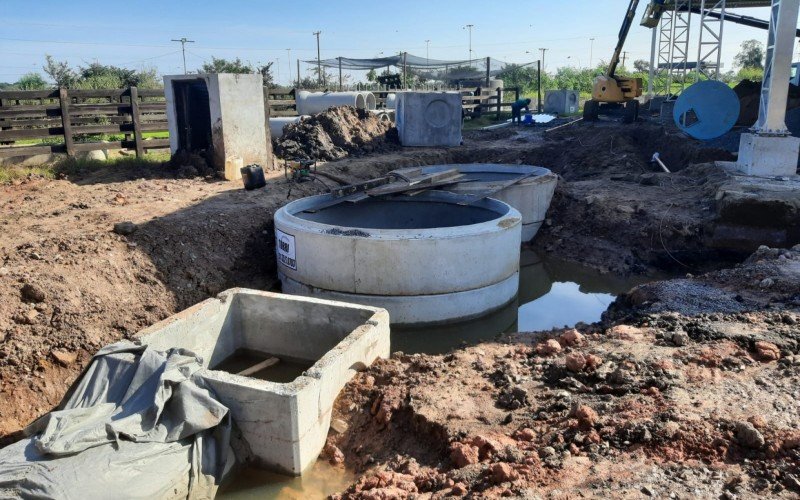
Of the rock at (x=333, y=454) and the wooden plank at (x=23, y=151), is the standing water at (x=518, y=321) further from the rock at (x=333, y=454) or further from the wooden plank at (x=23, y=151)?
the wooden plank at (x=23, y=151)

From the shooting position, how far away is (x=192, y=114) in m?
12.4

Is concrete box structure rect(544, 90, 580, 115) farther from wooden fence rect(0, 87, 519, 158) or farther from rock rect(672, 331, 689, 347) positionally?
rock rect(672, 331, 689, 347)

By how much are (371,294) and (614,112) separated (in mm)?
17103

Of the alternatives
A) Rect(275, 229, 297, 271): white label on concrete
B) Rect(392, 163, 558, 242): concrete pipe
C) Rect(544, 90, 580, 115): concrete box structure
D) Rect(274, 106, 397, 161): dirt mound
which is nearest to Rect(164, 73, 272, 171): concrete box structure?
Rect(274, 106, 397, 161): dirt mound

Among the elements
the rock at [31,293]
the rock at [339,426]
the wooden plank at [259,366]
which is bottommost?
the rock at [339,426]

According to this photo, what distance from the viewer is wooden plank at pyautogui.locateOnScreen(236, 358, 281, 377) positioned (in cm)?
554

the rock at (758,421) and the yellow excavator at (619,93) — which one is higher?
the yellow excavator at (619,93)

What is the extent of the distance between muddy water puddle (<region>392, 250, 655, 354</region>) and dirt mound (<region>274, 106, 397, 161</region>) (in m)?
5.87

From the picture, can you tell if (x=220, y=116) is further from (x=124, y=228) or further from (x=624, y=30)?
(x=624, y=30)

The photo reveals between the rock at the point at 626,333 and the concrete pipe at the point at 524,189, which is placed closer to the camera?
the rock at the point at 626,333

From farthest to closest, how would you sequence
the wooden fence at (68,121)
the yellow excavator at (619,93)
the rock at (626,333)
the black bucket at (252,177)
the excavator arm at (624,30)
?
the excavator arm at (624,30) → the yellow excavator at (619,93) → the wooden fence at (68,121) → the black bucket at (252,177) → the rock at (626,333)

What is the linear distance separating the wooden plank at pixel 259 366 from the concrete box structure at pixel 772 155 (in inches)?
366

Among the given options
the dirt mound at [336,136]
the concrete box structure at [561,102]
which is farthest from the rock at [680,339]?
the concrete box structure at [561,102]

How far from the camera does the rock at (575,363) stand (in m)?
4.78
